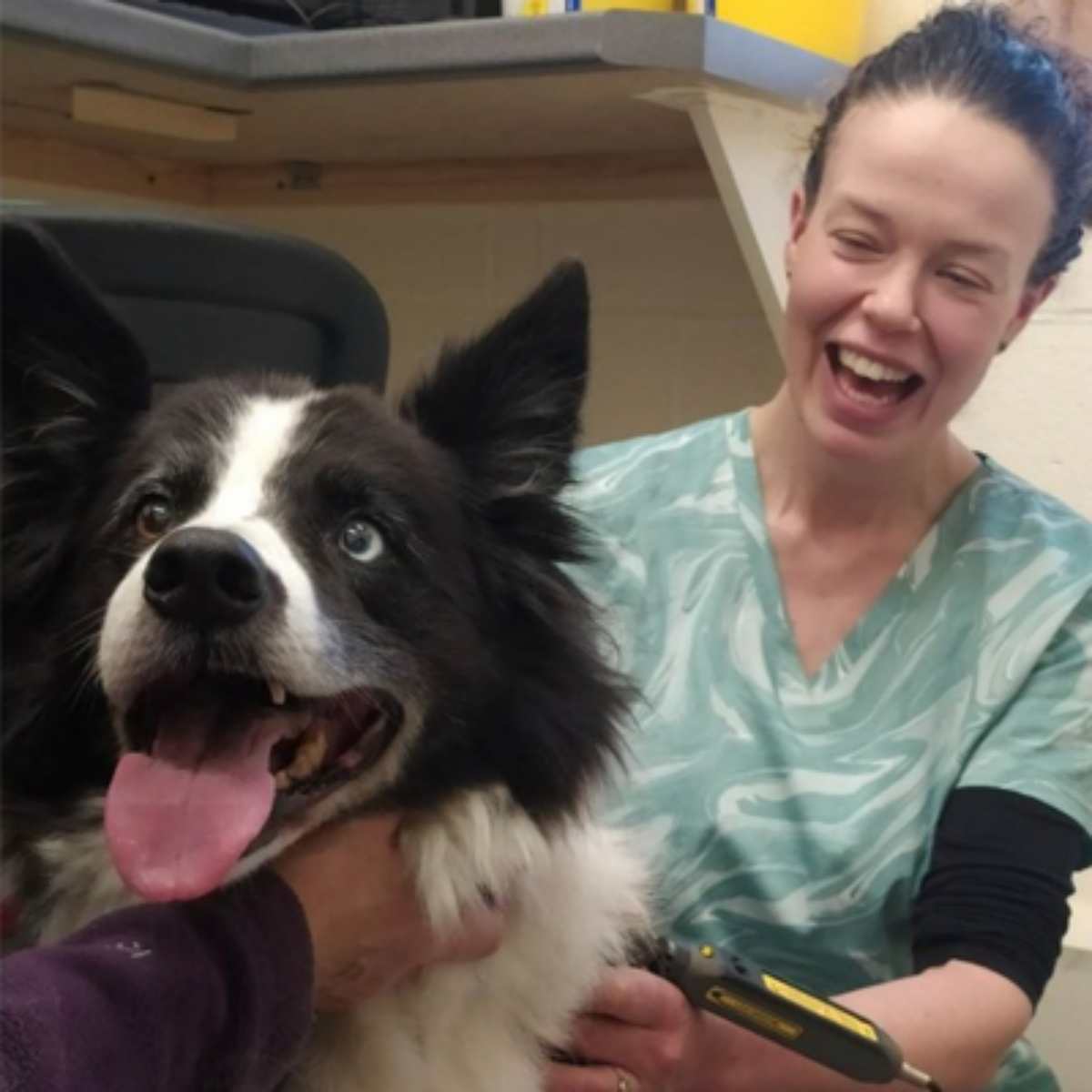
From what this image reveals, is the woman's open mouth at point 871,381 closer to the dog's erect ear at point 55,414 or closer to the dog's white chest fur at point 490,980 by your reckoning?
the dog's white chest fur at point 490,980

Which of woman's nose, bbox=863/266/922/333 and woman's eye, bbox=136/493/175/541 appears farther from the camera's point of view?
woman's nose, bbox=863/266/922/333

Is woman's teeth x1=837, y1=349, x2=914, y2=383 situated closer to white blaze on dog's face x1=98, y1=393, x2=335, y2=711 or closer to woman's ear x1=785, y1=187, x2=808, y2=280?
woman's ear x1=785, y1=187, x2=808, y2=280

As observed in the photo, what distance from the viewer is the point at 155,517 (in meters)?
1.19

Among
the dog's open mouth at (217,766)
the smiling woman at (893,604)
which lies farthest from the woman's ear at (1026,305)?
the dog's open mouth at (217,766)

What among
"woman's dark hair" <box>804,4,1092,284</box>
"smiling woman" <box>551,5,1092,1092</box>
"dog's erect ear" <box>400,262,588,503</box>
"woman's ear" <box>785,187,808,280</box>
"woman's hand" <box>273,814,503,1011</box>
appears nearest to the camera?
"woman's hand" <box>273,814,503,1011</box>

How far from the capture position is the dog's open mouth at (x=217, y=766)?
1.05 meters

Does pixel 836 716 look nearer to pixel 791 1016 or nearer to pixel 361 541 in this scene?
pixel 791 1016

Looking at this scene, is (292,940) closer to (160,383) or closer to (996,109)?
(160,383)

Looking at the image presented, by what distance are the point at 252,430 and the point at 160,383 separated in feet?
0.70

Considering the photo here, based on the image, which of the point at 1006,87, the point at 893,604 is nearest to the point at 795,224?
the point at 1006,87

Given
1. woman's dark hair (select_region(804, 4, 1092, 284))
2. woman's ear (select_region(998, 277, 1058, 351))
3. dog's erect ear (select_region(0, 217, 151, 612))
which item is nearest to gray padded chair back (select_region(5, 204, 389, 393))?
Answer: dog's erect ear (select_region(0, 217, 151, 612))

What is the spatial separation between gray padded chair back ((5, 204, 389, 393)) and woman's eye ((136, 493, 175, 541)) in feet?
0.56

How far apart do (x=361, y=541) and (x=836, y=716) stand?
0.65m

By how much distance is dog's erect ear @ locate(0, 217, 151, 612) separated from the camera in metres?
1.22
